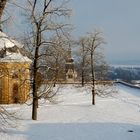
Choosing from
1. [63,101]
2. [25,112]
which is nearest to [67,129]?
[25,112]

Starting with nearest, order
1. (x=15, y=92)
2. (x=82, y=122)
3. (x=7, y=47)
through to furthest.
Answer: (x=7, y=47) < (x=82, y=122) < (x=15, y=92)

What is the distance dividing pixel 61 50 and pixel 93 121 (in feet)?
17.1

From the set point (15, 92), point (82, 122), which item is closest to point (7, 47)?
point (82, 122)

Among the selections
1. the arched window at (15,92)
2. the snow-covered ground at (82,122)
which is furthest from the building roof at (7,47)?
the arched window at (15,92)

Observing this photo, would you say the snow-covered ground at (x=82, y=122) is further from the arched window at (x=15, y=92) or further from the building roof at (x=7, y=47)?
the arched window at (x=15, y=92)

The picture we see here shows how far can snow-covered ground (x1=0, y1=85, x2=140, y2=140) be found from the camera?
21109 millimetres

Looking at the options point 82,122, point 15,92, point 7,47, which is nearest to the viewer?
point 7,47

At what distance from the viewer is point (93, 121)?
86.6 ft

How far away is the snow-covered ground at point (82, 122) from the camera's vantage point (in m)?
21.1

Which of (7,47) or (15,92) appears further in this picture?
(15,92)

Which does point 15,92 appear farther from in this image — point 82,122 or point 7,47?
point 7,47

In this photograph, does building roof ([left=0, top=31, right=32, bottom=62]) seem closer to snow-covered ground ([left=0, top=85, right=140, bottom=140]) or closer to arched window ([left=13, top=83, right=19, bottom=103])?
snow-covered ground ([left=0, top=85, right=140, bottom=140])

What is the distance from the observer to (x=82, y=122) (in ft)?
84.9

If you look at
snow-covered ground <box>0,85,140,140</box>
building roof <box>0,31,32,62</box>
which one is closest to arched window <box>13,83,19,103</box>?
snow-covered ground <box>0,85,140,140</box>
